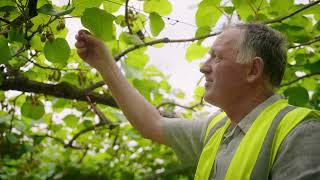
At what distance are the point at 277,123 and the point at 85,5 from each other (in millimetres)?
552

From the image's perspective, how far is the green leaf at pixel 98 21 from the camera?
1.11 m

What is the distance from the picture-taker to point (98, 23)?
1.14 m

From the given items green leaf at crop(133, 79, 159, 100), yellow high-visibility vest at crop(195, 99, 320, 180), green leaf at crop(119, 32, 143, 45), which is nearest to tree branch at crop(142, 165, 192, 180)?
green leaf at crop(133, 79, 159, 100)

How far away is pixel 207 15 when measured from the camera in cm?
146

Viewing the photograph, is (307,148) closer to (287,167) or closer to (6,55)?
(287,167)

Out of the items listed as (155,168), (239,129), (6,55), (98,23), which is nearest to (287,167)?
(239,129)

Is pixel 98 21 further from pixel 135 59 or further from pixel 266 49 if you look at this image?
pixel 135 59

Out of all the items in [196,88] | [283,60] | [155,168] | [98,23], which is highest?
[98,23]

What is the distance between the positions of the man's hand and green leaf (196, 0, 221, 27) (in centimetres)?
32

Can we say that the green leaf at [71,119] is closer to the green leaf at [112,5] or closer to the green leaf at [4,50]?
the green leaf at [112,5]

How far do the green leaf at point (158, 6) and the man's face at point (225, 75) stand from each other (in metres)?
0.25

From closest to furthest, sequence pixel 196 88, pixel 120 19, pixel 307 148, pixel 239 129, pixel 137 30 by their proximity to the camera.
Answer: pixel 307 148, pixel 239 129, pixel 120 19, pixel 137 30, pixel 196 88

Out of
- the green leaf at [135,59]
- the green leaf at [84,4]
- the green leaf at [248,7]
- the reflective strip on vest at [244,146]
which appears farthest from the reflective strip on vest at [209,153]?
the green leaf at [135,59]

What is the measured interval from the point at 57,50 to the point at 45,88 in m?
0.51
